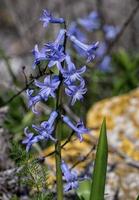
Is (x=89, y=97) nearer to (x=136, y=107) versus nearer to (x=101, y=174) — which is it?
(x=136, y=107)

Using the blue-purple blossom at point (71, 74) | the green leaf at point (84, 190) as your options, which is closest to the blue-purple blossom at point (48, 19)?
the blue-purple blossom at point (71, 74)

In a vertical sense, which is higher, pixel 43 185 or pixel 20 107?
pixel 20 107

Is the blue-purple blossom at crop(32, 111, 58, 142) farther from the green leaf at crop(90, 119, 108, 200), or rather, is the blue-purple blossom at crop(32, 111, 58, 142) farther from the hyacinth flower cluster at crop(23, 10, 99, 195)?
the green leaf at crop(90, 119, 108, 200)

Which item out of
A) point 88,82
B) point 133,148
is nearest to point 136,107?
point 133,148

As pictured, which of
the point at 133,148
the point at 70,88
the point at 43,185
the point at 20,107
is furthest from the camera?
the point at 20,107

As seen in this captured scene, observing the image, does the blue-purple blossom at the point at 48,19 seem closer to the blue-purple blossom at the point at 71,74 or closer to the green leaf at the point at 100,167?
the blue-purple blossom at the point at 71,74

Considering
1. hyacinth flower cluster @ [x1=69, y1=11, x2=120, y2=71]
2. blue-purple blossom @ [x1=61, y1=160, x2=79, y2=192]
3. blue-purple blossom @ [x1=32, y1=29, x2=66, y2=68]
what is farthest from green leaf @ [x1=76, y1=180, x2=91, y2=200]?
hyacinth flower cluster @ [x1=69, y1=11, x2=120, y2=71]

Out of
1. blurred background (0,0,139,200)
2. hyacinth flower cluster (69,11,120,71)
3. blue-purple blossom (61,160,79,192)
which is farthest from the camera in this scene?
hyacinth flower cluster (69,11,120,71)
